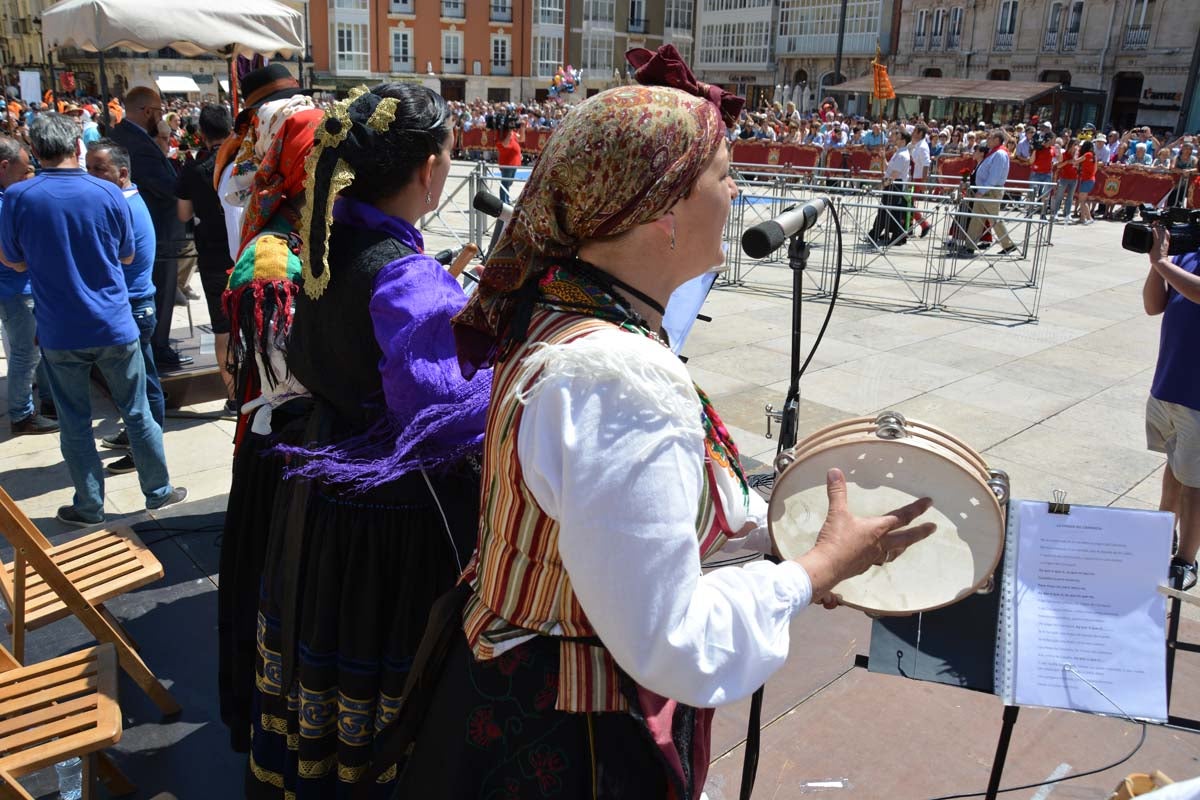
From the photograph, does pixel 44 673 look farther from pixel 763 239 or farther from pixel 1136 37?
pixel 1136 37

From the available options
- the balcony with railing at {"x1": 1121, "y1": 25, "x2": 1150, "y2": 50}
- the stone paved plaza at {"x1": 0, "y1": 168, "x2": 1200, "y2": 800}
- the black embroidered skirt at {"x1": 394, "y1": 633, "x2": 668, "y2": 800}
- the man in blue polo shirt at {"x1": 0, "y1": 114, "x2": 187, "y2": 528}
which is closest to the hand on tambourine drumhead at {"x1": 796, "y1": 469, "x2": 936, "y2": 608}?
the black embroidered skirt at {"x1": 394, "y1": 633, "x2": 668, "y2": 800}

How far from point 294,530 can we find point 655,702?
1041 millimetres

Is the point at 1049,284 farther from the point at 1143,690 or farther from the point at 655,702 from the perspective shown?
the point at 655,702

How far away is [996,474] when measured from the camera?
172 centimetres

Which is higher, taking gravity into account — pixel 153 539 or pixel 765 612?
pixel 765 612

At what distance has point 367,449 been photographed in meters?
2.03

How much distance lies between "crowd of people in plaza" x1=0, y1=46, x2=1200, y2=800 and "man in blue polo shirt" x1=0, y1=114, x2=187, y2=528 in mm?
938

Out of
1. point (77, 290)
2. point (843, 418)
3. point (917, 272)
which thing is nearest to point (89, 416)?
point (77, 290)

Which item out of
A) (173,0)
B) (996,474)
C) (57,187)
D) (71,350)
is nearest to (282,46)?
(173,0)

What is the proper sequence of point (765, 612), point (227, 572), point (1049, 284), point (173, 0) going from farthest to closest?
point (1049, 284)
point (173, 0)
point (227, 572)
point (765, 612)

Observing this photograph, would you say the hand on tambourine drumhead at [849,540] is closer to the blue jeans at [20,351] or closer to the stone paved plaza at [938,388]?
the stone paved plaza at [938,388]

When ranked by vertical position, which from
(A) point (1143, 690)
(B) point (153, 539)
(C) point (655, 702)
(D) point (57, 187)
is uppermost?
(D) point (57, 187)

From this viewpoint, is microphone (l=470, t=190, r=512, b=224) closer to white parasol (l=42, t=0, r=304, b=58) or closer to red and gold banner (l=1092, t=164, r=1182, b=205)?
white parasol (l=42, t=0, r=304, b=58)

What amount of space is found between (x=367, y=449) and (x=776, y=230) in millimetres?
1020
